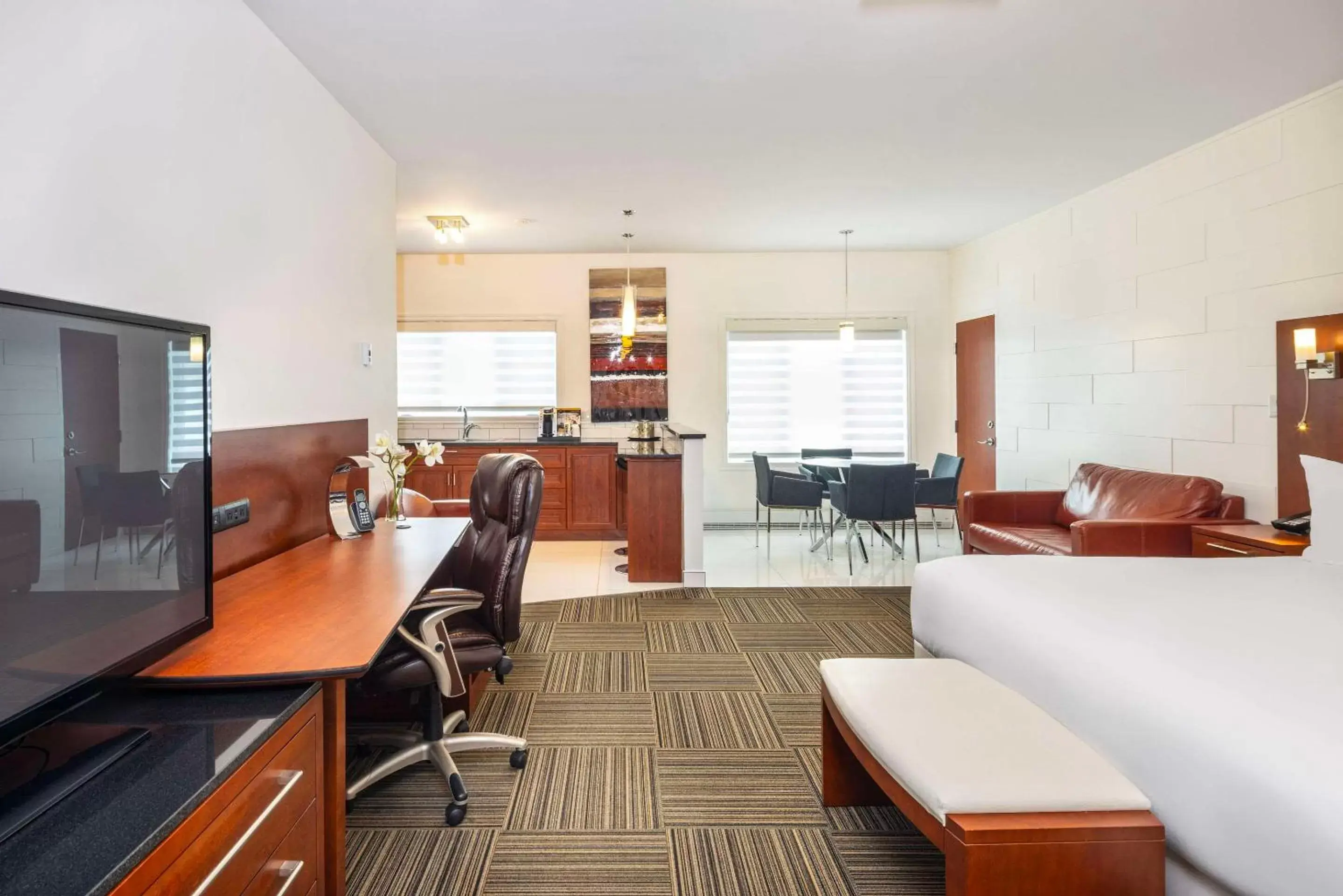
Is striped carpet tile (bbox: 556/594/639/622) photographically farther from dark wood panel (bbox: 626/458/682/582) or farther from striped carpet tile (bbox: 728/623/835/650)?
striped carpet tile (bbox: 728/623/835/650)

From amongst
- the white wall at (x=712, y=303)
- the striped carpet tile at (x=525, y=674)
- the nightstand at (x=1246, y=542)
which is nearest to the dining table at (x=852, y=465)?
the white wall at (x=712, y=303)

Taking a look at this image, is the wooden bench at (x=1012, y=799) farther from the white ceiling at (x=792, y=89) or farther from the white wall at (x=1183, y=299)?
the white wall at (x=1183, y=299)

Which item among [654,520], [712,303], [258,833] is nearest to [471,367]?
[712,303]

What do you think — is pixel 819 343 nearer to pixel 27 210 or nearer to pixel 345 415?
pixel 345 415

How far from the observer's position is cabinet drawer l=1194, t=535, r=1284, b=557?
10.9 feet

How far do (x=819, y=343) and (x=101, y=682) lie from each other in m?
6.94

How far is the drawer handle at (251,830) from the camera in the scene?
115 centimetres

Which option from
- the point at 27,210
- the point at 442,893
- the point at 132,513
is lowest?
the point at 442,893

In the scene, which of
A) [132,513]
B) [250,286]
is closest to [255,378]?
[250,286]

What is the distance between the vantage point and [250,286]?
2.70 meters

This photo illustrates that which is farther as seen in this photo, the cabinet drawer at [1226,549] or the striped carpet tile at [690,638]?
the striped carpet tile at [690,638]

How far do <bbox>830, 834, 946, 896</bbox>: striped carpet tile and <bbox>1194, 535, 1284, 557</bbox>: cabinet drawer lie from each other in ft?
7.53

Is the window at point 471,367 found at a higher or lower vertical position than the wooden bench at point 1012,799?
higher

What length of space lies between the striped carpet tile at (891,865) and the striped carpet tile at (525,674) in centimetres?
167
